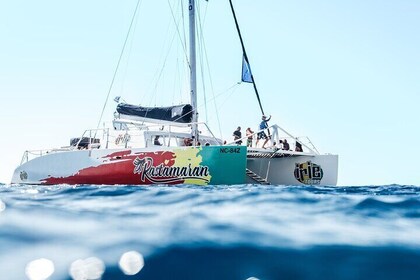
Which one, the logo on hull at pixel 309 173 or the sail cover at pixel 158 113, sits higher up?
the sail cover at pixel 158 113

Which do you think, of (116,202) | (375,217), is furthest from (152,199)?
(375,217)

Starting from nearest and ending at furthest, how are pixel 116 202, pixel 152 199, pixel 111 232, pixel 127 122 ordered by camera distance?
pixel 111 232 → pixel 116 202 → pixel 152 199 → pixel 127 122

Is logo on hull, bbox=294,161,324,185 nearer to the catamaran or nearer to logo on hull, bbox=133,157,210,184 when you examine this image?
the catamaran

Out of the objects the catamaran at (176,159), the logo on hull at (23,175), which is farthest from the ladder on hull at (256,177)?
the logo on hull at (23,175)

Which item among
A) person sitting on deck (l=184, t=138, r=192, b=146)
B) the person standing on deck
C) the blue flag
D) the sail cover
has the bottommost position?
person sitting on deck (l=184, t=138, r=192, b=146)

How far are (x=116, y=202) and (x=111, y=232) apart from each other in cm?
132

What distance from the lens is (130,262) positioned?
1551 millimetres

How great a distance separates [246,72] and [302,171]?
4424 mm

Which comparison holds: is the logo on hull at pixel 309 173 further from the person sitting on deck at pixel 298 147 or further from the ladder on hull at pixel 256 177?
the ladder on hull at pixel 256 177

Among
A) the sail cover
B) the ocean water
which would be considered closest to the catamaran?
the sail cover

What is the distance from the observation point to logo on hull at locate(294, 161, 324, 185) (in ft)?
45.3

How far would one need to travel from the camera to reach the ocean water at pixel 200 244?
1504 mm

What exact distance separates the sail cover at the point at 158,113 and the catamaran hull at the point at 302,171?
3.21 metres

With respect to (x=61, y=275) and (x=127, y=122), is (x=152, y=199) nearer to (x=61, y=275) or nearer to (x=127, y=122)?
(x=61, y=275)
